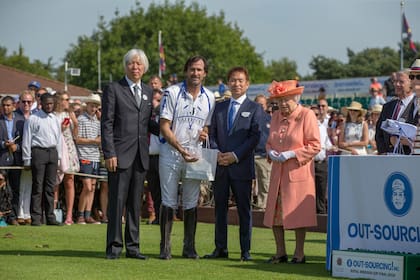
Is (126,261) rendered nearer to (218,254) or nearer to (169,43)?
(218,254)

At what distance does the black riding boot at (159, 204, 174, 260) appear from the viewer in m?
11.4

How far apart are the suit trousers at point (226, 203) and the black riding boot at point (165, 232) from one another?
2.46ft

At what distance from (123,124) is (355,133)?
9.45 meters

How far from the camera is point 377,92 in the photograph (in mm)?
26656

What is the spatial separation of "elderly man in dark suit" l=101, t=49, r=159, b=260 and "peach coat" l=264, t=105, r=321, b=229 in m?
1.59

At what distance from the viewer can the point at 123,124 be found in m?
11.6

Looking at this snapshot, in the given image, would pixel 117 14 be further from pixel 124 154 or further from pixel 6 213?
pixel 124 154

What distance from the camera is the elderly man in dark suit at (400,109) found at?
1195 cm

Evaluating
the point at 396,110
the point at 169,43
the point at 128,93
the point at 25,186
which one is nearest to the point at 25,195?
the point at 25,186

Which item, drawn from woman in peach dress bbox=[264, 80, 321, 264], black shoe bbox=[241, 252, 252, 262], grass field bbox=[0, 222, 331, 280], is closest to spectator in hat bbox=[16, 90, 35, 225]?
grass field bbox=[0, 222, 331, 280]

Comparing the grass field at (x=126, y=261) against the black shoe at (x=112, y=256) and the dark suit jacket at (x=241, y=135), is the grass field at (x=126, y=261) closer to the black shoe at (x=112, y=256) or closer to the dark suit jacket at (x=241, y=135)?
the black shoe at (x=112, y=256)

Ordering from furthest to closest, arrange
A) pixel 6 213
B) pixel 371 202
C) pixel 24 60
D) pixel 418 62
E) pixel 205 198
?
pixel 24 60 → pixel 205 198 → pixel 6 213 → pixel 418 62 → pixel 371 202

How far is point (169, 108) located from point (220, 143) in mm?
928

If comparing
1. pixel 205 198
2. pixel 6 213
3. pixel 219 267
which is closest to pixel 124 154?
pixel 219 267
